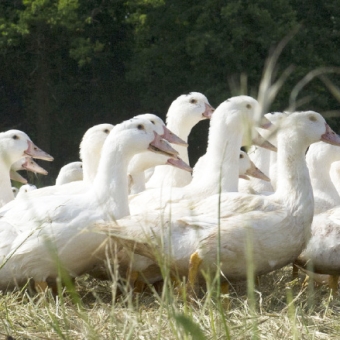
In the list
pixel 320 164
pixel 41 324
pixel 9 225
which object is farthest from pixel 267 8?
pixel 41 324

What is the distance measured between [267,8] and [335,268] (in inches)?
511

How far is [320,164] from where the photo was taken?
805cm

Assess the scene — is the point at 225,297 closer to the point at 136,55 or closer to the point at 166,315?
the point at 166,315

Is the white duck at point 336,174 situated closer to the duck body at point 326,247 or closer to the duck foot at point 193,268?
the duck body at point 326,247

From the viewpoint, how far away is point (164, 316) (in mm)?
4938

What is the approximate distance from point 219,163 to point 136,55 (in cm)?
1396

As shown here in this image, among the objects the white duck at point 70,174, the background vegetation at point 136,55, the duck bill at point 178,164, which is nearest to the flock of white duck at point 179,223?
the duck bill at point 178,164

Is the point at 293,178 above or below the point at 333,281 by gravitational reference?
above

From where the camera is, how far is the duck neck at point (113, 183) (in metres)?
5.75

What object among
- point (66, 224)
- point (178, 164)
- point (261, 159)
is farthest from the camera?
point (261, 159)

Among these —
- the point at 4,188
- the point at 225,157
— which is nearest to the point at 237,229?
the point at 225,157

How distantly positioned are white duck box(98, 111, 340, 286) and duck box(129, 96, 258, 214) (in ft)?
2.15

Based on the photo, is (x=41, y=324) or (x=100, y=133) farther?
(x=100, y=133)

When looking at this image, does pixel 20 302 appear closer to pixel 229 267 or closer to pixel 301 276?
pixel 229 267
